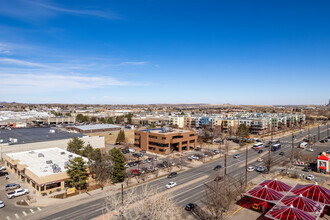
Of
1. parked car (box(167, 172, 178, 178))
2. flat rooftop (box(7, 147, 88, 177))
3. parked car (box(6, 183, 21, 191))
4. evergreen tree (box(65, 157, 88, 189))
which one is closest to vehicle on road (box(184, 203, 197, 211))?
parked car (box(167, 172, 178, 178))

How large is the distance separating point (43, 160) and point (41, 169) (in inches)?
321

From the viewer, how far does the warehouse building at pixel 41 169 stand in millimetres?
37834

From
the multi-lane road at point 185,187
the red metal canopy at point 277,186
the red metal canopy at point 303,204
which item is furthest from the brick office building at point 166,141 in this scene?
the red metal canopy at point 303,204

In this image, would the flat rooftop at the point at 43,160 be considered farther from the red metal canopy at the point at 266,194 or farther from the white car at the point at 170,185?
the red metal canopy at the point at 266,194

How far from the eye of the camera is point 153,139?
70.5 m

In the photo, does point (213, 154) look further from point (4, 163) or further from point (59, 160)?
point (4, 163)

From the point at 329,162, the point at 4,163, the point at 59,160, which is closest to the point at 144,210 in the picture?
the point at 59,160

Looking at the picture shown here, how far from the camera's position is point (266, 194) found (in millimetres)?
29797

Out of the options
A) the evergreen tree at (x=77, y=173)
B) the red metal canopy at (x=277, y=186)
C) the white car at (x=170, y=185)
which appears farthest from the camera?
the white car at (x=170, y=185)

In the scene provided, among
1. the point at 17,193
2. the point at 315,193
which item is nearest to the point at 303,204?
the point at 315,193

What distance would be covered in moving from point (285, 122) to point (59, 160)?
11376cm

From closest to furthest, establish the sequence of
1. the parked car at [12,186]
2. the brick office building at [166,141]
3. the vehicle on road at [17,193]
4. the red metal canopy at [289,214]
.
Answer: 1. the red metal canopy at [289,214]
2. the vehicle on road at [17,193]
3. the parked car at [12,186]
4. the brick office building at [166,141]

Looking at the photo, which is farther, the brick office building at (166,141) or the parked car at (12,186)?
the brick office building at (166,141)

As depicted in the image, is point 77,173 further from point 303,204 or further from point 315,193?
point 315,193
